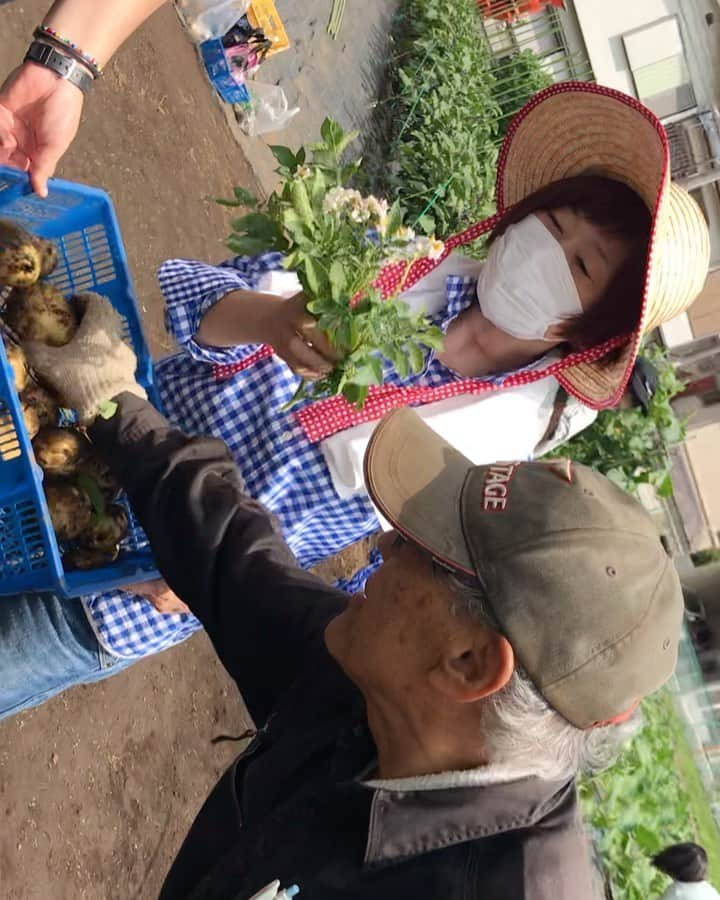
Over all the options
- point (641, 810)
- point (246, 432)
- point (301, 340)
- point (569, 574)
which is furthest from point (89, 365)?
point (641, 810)

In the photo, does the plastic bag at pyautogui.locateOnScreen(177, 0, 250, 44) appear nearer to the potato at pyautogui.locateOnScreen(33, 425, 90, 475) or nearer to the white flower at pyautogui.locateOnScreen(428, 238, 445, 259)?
the white flower at pyautogui.locateOnScreen(428, 238, 445, 259)

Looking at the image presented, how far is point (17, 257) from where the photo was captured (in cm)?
189

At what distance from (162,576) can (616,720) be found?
1019 mm

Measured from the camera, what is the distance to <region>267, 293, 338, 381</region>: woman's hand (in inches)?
66.6

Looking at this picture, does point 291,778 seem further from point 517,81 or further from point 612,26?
point 612,26

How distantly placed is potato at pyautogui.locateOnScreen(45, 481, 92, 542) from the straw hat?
4.42ft

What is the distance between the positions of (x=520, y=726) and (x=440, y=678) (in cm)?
16

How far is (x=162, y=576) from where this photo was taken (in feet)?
5.81

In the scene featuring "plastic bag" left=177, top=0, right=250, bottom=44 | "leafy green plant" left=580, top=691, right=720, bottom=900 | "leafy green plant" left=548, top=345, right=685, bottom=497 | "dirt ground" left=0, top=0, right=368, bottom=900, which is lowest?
"leafy green plant" left=580, top=691, right=720, bottom=900

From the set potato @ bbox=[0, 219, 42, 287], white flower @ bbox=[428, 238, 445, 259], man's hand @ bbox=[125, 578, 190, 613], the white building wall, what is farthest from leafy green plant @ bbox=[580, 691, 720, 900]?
the white building wall

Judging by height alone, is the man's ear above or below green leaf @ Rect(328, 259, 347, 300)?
below

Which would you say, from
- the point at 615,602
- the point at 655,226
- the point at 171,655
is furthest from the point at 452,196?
the point at 615,602

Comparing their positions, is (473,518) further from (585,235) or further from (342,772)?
(585,235)

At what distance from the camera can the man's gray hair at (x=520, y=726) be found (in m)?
1.33
